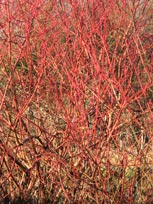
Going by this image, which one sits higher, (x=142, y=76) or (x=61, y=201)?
(x=142, y=76)

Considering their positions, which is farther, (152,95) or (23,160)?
(152,95)

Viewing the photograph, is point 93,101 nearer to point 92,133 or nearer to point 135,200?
point 92,133

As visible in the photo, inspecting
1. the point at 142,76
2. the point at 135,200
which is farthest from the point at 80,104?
the point at 142,76

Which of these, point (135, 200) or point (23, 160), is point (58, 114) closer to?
point (23, 160)

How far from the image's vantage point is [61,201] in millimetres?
3834

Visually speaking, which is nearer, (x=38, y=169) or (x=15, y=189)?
(x=38, y=169)

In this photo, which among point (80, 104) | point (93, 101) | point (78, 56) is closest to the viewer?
point (80, 104)

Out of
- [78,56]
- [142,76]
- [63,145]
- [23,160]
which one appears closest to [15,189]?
[23,160]

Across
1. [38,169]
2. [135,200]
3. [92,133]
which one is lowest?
[135,200]

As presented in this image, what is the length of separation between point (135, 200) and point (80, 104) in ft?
3.19

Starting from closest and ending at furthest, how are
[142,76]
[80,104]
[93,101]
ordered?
1. [80,104]
2. [93,101]
3. [142,76]

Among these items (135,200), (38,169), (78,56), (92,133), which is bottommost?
(135,200)

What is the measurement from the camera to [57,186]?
3.71 meters

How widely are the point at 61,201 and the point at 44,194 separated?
0.27m
